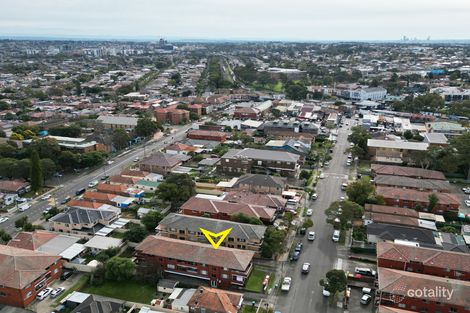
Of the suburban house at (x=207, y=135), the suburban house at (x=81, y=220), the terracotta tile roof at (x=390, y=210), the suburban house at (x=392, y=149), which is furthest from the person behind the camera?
the suburban house at (x=207, y=135)

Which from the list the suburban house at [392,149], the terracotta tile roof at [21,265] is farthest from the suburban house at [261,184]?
the terracotta tile roof at [21,265]

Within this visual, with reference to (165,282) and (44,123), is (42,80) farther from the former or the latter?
(165,282)

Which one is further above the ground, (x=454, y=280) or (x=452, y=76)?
(x=452, y=76)

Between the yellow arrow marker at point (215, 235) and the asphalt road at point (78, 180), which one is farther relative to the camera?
the asphalt road at point (78, 180)

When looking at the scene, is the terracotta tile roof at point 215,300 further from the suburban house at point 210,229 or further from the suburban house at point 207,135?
the suburban house at point 207,135

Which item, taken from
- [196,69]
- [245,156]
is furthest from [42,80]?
[245,156]

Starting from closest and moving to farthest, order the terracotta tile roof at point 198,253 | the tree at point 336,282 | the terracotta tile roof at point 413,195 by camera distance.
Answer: the tree at point 336,282
the terracotta tile roof at point 198,253
the terracotta tile roof at point 413,195
